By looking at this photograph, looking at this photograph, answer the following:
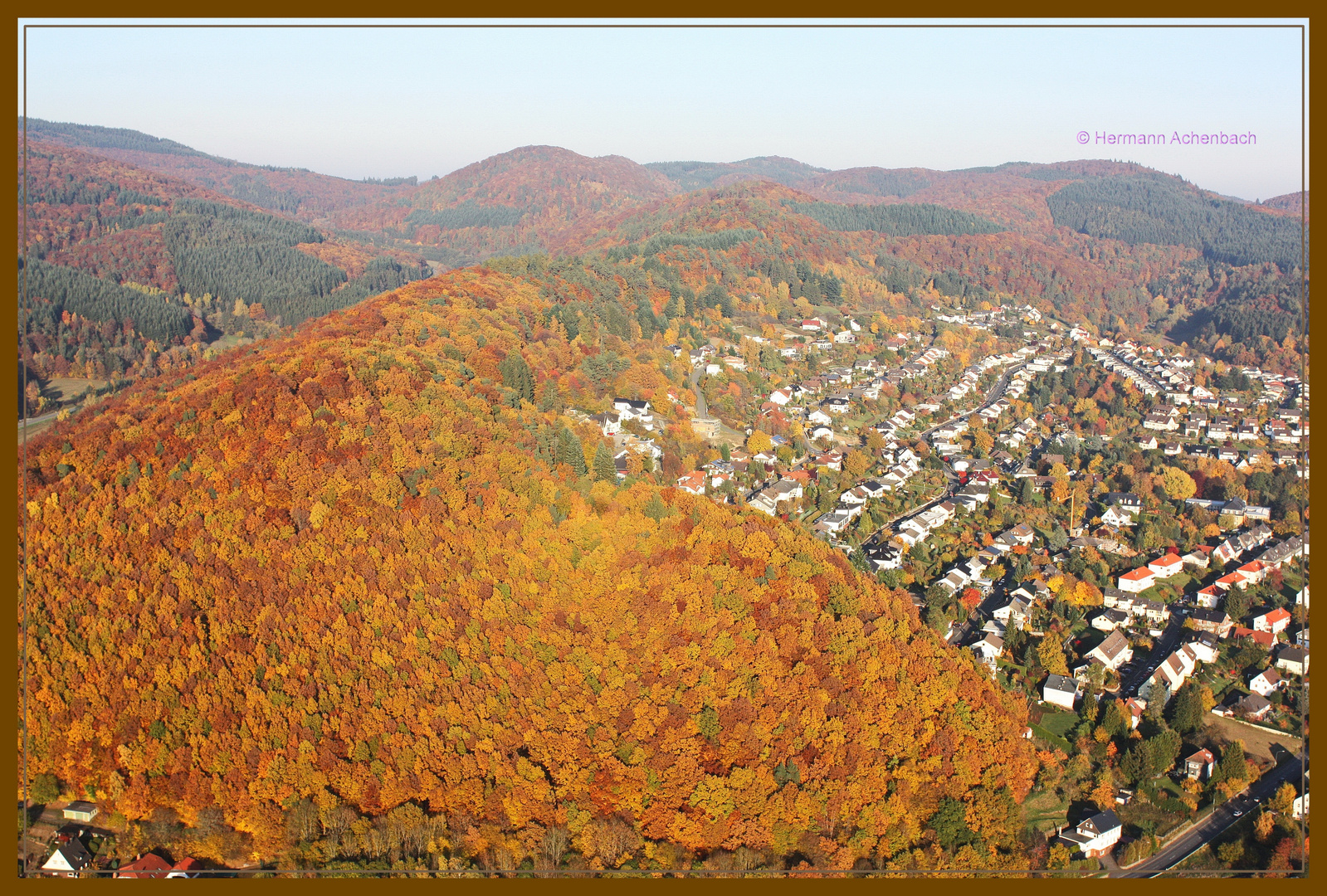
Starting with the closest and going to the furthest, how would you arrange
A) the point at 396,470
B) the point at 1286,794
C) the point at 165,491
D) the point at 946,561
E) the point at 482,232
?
the point at 1286,794
the point at 165,491
the point at 396,470
the point at 946,561
the point at 482,232

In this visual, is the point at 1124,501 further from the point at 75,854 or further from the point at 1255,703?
the point at 75,854

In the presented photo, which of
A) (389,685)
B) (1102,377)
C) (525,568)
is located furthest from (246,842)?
(1102,377)

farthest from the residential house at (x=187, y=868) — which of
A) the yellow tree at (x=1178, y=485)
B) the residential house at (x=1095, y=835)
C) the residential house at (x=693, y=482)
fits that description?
the yellow tree at (x=1178, y=485)

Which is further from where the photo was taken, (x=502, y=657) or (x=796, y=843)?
(x=502, y=657)

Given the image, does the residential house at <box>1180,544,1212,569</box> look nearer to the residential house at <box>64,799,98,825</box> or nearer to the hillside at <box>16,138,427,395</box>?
the residential house at <box>64,799,98,825</box>

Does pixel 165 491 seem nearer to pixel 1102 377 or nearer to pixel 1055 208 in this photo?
pixel 1102 377

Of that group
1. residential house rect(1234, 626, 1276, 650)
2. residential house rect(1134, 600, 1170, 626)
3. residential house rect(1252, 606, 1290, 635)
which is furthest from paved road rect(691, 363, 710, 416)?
residential house rect(1252, 606, 1290, 635)

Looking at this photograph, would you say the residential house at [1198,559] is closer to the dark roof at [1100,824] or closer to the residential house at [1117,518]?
the residential house at [1117,518]

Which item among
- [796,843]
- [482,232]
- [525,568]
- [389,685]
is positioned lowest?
[796,843]
